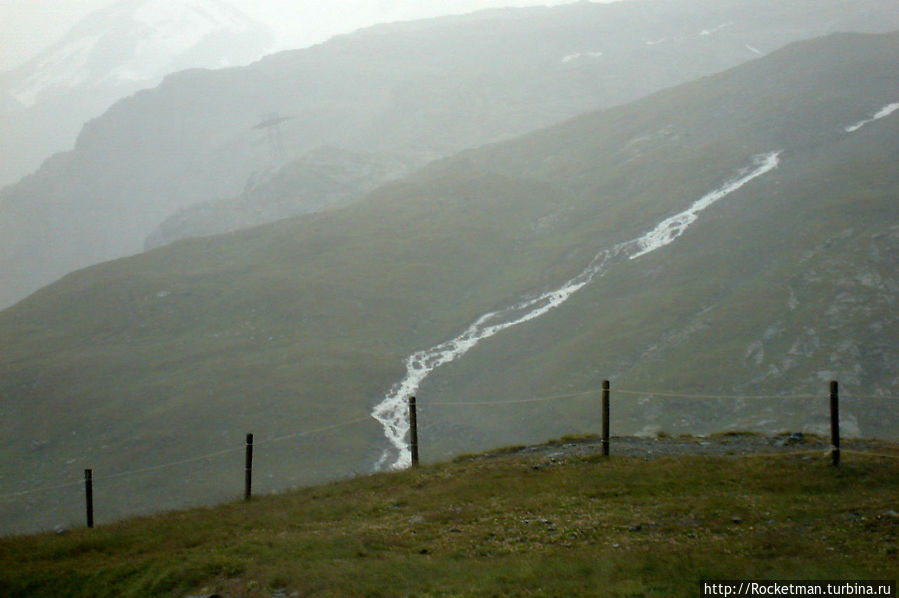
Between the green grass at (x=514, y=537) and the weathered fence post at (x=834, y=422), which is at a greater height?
the weathered fence post at (x=834, y=422)

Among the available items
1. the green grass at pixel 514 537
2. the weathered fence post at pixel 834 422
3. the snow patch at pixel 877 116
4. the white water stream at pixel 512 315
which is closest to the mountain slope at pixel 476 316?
the white water stream at pixel 512 315

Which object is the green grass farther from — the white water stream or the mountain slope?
the white water stream

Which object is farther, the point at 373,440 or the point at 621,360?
the point at 621,360

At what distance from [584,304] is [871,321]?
150 ft

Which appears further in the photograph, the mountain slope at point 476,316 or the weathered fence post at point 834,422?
the mountain slope at point 476,316

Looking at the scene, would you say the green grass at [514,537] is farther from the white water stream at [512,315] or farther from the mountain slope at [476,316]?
the white water stream at [512,315]

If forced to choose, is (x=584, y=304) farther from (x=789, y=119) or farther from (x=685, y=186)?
(x=789, y=119)

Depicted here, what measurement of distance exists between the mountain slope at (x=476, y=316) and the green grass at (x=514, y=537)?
3255 cm

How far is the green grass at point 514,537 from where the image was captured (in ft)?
53.3

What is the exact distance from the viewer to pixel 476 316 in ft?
437

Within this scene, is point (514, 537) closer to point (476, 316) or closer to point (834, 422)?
point (834, 422)

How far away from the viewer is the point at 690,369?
9512cm

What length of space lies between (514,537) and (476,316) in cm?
11371

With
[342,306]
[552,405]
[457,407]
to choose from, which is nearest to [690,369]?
[552,405]
